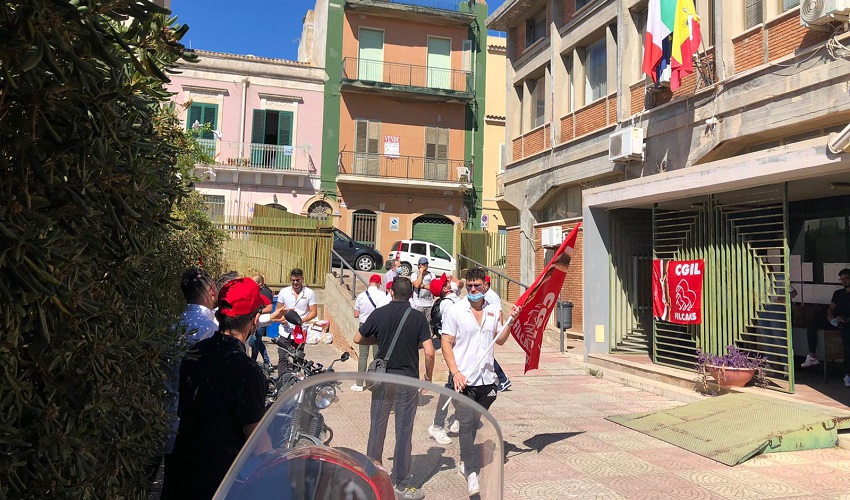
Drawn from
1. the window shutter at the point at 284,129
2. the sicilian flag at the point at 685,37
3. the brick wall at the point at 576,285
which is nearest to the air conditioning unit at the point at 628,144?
the sicilian flag at the point at 685,37

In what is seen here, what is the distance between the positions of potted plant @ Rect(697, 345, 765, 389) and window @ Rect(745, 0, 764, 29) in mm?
6505

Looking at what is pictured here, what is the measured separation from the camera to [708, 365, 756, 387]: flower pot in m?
8.51

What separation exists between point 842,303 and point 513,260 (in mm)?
11350

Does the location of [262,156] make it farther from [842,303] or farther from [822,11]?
[842,303]

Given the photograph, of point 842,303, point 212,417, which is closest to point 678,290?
point 842,303

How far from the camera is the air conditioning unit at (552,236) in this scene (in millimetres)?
15961

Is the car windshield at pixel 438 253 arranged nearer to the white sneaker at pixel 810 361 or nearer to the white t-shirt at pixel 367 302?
the white t-shirt at pixel 367 302

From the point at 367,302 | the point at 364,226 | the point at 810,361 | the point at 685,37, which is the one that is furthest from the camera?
the point at 364,226

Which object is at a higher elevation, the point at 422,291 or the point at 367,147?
the point at 367,147

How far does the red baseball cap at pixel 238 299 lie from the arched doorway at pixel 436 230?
86.7 ft

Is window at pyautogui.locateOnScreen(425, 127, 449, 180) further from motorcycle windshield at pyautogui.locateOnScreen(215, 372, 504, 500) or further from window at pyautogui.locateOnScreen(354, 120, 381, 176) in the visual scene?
motorcycle windshield at pyautogui.locateOnScreen(215, 372, 504, 500)

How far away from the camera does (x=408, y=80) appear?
2966 cm

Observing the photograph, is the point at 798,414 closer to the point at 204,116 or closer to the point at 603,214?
the point at 603,214

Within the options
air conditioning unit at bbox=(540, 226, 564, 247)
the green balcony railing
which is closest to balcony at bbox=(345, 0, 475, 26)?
the green balcony railing
